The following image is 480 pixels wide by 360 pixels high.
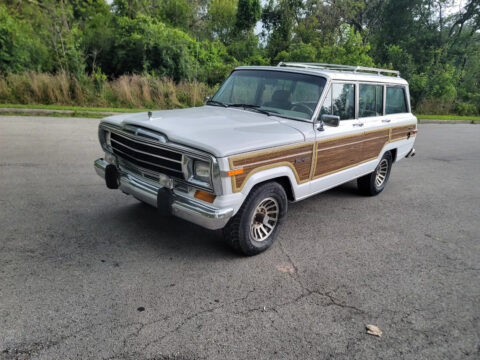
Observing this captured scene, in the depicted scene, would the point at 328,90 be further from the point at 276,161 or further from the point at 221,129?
the point at 221,129

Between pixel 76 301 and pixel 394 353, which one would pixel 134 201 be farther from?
pixel 394 353

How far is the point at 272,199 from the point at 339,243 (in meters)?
1.13

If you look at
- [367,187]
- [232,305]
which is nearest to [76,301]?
[232,305]

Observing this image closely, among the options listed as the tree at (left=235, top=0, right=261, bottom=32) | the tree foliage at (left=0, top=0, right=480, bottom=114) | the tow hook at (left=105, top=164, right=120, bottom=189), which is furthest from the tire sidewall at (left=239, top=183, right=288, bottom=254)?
the tree at (left=235, top=0, right=261, bottom=32)

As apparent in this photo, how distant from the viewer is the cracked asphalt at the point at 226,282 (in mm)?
2668

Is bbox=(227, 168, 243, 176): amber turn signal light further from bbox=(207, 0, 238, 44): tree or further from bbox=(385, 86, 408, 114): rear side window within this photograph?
bbox=(207, 0, 238, 44): tree

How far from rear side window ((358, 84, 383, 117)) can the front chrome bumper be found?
2983 mm

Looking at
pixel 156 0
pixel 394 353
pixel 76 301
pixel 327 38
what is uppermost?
pixel 156 0

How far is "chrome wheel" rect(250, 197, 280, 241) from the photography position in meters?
3.94

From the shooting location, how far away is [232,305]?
10.2 ft

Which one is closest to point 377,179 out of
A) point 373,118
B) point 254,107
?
point 373,118

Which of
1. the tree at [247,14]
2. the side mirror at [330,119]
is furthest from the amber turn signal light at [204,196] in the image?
the tree at [247,14]

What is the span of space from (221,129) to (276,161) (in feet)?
2.19

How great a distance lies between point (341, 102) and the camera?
4.84 meters
